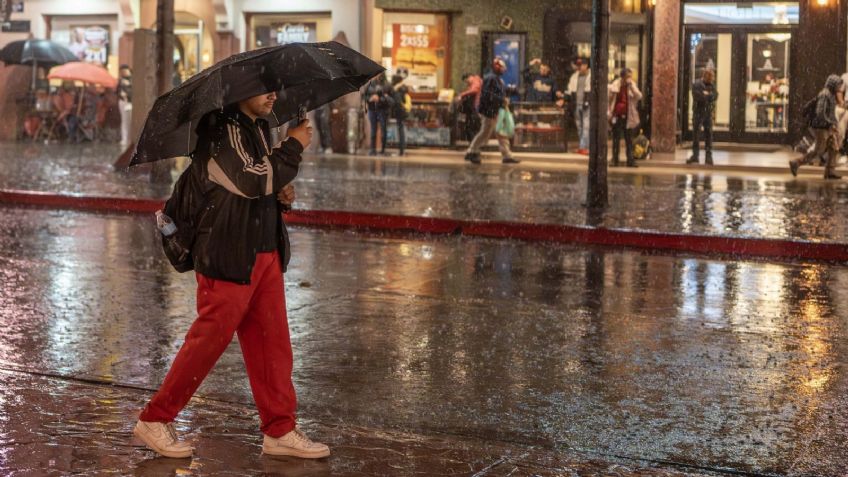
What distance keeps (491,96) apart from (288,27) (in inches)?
347

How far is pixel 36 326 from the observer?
27.7 feet

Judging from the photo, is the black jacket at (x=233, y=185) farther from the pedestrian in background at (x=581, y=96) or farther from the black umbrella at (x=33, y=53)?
the black umbrella at (x=33, y=53)

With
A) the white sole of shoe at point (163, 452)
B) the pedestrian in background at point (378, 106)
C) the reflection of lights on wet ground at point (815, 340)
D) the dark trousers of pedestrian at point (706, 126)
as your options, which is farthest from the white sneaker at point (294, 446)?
the pedestrian in background at point (378, 106)

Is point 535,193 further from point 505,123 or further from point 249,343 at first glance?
point 249,343

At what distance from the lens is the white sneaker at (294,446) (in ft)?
17.8

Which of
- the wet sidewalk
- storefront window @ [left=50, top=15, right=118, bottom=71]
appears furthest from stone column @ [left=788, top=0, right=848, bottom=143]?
the wet sidewalk

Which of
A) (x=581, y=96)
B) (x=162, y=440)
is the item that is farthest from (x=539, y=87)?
(x=162, y=440)

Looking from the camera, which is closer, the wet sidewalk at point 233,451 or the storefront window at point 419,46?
the wet sidewalk at point 233,451

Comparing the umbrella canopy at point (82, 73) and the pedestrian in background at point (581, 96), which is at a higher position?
the umbrella canopy at point (82, 73)

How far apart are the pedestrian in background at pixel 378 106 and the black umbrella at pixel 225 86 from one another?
73.3ft

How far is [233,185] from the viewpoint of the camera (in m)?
5.11

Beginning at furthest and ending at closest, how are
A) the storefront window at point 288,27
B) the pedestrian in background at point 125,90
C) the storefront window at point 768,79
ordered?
the pedestrian in background at point 125,90
the storefront window at point 288,27
the storefront window at point 768,79

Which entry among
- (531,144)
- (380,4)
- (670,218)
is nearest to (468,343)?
(670,218)

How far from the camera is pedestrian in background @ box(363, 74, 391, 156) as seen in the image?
27.8 m
